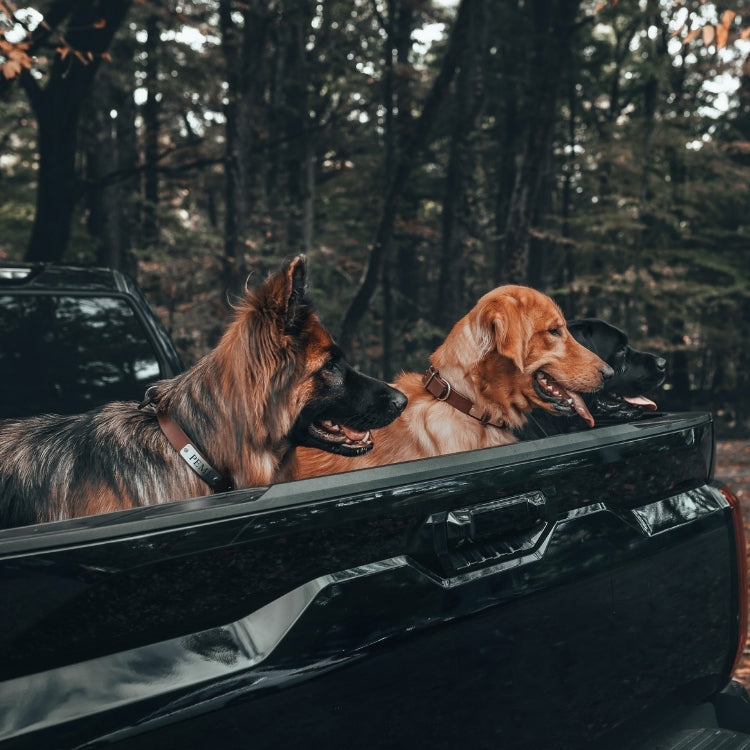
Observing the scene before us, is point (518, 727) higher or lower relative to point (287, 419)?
lower

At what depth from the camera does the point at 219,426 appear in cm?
275

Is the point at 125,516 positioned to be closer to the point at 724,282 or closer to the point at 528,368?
the point at 528,368

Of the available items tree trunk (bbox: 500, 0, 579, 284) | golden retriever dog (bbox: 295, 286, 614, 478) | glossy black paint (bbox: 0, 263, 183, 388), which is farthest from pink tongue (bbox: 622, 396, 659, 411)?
tree trunk (bbox: 500, 0, 579, 284)

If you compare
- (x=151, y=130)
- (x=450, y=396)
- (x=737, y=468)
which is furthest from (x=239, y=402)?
(x=151, y=130)

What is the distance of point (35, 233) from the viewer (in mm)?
10711

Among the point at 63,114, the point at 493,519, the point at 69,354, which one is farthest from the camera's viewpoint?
the point at 63,114

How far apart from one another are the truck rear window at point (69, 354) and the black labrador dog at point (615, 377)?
2084mm

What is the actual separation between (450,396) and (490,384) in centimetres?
22

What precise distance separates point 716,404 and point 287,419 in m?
20.5

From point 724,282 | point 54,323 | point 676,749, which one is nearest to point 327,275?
point 724,282

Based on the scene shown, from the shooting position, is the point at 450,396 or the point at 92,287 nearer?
the point at 450,396

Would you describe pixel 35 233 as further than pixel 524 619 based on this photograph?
Yes

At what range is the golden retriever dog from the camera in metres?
3.59

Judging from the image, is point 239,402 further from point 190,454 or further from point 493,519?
point 493,519
